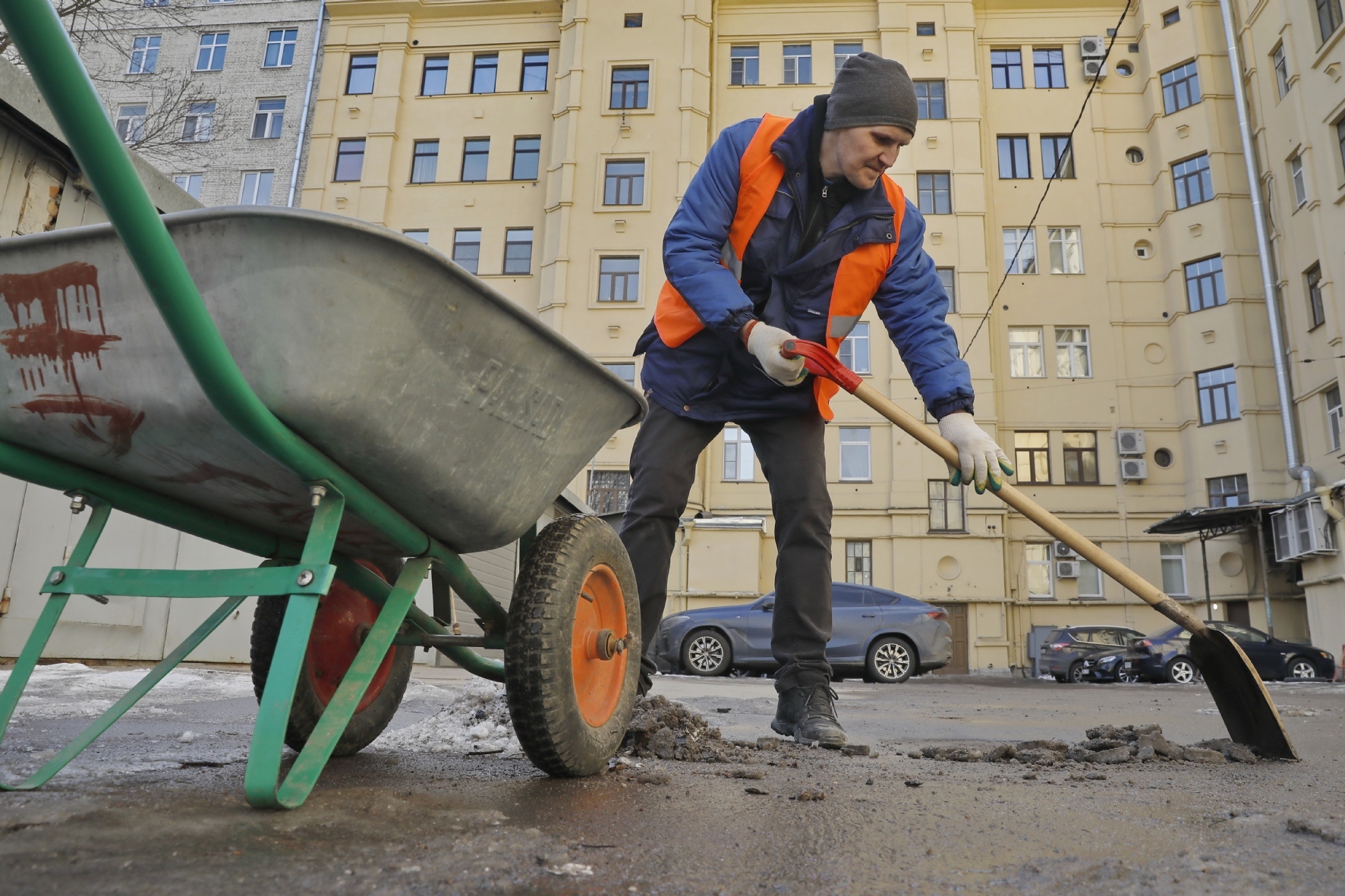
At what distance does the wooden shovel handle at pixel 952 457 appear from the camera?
2.63 metres

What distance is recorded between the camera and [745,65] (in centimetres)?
2362

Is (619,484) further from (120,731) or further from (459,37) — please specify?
(120,731)

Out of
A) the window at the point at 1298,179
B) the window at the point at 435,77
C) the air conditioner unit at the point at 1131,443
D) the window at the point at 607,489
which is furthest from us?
the window at the point at 435,77

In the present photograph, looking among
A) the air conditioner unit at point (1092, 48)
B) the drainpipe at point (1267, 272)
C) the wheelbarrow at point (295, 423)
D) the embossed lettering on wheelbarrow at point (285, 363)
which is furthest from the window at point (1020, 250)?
the embossed lettering on wheelbarrow at point (285, 363)

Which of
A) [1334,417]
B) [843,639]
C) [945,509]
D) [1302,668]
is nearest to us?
[843,639]

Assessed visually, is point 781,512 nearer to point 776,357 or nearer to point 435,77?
point 776,357

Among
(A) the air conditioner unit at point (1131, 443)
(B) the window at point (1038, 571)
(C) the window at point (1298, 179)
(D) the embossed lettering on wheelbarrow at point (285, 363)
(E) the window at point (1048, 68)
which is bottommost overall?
(D) the embossed lettering on wheelbarrow at point (285, 363)

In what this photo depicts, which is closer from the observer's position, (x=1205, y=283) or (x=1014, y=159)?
(x=1205, y=283)

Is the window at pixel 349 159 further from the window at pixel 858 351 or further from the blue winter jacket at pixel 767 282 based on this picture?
the blue winter jacket at pixel 767 282

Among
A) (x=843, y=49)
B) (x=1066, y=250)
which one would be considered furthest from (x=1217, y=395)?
(x=843, y=49)

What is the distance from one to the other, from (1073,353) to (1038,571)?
17.1 ft

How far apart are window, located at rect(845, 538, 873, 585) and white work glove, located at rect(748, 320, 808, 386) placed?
58.4ft

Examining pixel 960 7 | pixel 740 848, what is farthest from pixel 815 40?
pixel 740 848

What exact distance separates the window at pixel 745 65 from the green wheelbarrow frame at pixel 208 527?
2348 centimetres
